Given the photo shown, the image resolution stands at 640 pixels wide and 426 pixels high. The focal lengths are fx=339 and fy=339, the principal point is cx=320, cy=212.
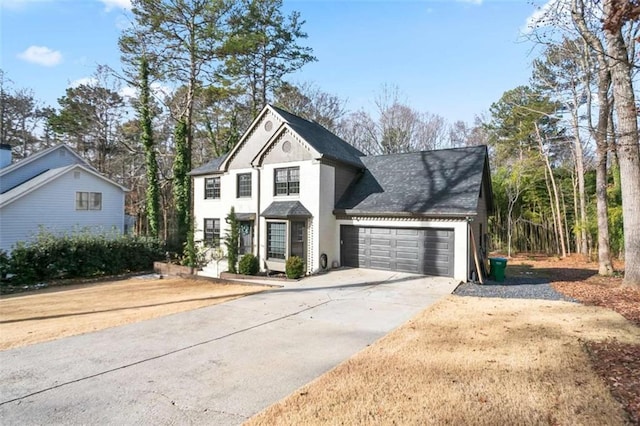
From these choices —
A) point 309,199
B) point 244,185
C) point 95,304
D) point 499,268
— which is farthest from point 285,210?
point 499,268

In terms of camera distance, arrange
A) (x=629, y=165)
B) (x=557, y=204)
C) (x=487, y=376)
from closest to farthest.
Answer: (x=487, y=376)
(x=629, y=165)
(x=557, y=204)

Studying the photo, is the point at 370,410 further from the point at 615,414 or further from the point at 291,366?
the point at 615,414

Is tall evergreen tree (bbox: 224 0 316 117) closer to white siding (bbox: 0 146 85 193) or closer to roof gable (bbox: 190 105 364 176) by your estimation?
roof gable (bbox: 190 105 364 176)

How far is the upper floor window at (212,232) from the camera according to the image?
61.5ft

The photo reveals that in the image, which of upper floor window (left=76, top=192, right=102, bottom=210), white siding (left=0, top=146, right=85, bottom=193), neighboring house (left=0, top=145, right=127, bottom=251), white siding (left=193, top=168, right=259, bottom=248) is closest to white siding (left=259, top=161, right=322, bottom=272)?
white siding (left=193, top=168, right=259, bottom=248)

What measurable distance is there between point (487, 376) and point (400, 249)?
948 cm

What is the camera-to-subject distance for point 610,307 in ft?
27.3

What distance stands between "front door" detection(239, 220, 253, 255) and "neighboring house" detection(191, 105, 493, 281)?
5 cm

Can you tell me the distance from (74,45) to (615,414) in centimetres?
1743

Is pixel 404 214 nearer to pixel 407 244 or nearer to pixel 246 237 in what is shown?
pixel 407 244

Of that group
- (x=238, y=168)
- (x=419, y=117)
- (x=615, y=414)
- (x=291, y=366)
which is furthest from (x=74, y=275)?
(x=419, y=117)

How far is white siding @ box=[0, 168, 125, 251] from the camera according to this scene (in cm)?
1898

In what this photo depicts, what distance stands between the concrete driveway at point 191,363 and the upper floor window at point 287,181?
7.68 metres

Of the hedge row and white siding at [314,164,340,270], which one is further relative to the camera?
white siding at [314,164,340,270]
